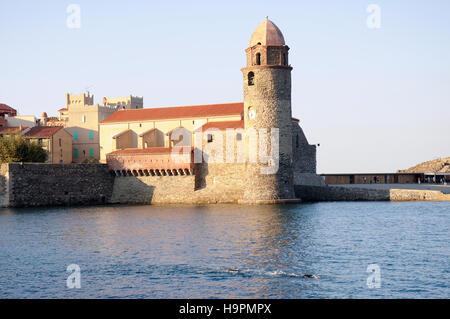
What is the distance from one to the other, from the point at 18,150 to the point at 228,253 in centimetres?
3663

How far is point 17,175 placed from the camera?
5128 centimetres

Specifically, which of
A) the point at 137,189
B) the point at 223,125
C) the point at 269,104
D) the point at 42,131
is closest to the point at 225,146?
the point at 223,125

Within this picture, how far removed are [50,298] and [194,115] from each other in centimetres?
4227

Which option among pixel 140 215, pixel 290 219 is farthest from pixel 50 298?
pixel 140 215

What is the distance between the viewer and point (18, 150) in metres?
56.9

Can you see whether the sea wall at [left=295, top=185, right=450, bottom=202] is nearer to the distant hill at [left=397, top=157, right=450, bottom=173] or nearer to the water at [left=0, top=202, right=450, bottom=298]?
the water at [left=0, top=202, right=450, bottom=298]

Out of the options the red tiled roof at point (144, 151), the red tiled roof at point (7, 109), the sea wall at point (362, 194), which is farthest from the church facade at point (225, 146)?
the red tiled roof at point (7, 109)

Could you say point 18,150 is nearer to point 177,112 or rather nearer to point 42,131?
point 42,131

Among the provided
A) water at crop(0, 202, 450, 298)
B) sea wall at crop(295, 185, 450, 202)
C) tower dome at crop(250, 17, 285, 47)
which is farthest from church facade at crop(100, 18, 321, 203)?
water at crop(0, 202, 450, 298)

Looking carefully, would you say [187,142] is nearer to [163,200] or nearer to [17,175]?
[163,200]

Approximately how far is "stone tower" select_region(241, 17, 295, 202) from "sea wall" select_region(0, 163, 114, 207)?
607 inches

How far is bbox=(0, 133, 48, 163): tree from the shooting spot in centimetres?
5600

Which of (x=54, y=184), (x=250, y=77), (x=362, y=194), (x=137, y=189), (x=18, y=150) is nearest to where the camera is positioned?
(x=250, y=77)

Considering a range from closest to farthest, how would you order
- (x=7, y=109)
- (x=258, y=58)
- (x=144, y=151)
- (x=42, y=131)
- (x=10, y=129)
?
1. (x=258, y=58)
2. (x=144, y=151)
3. (x=42, y=131)
4. (x=10, y=129)
5. (x=7, y=109)
